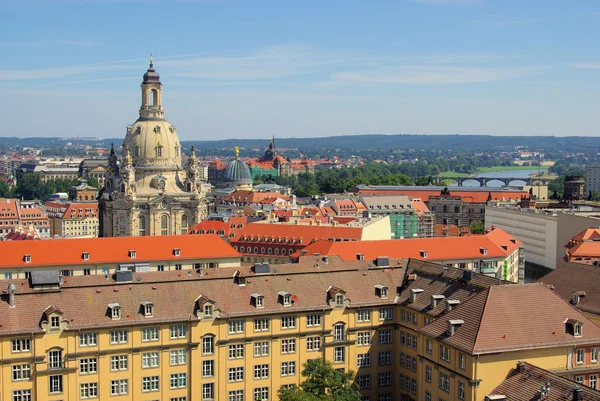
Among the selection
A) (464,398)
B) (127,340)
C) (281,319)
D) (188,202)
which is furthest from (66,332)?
(188,202)

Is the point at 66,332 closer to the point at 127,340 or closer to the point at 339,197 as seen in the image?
the point at 127,340

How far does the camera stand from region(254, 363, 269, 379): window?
202 feet

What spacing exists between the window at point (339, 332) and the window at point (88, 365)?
16878 millimetres

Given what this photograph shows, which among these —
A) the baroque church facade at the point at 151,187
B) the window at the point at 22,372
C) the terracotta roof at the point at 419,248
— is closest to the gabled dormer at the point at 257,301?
the window at the point at 22,372

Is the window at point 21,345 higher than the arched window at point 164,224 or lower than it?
higher

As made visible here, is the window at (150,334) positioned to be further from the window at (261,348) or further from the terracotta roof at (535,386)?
the terracotta roof at (535,386)

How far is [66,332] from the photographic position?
56.5 meters

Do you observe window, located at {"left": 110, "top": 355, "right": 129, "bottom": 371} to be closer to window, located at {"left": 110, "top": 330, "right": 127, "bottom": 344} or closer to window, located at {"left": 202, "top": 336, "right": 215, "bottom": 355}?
window, located at {"left": 110, "top": 330, "right": 127, "bottom": 344}

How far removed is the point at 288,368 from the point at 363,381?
5.78 metres

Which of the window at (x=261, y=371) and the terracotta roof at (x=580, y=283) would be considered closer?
the window at (x=261, y=371)

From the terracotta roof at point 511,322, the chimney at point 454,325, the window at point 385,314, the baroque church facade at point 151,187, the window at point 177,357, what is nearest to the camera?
the terracotta roof at point 511,322

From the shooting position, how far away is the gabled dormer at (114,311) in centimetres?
5797

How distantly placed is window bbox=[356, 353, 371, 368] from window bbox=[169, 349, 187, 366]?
42.0 feet

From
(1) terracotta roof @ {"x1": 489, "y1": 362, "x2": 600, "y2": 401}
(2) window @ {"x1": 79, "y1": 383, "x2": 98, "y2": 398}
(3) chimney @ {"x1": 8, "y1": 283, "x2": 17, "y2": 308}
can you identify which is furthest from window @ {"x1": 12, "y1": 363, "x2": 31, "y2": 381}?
(1) terracotta roof @ {"x1": 489, "y1": 362, "x2": 600, "y2": 401}
